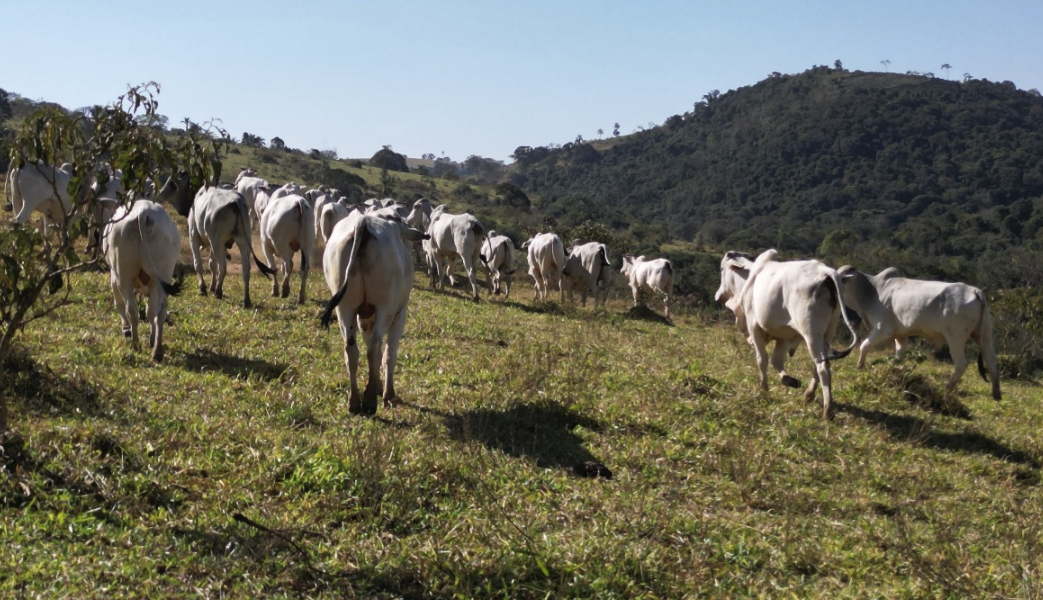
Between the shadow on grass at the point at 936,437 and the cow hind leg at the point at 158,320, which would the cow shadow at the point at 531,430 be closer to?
the cow hind leg at the point at 158,320

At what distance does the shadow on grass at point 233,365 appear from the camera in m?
8.65

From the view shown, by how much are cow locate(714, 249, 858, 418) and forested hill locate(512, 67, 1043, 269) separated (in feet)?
153

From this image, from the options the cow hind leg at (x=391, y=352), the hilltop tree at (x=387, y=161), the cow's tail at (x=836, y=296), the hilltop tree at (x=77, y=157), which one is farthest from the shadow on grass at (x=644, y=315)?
the hilltop tree at (x=387, y=161)

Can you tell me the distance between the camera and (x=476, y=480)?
20.2 ft

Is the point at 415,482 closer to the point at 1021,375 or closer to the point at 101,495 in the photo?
the point at 101,495

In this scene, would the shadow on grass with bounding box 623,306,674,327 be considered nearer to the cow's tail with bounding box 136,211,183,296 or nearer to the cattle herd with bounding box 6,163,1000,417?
the cattle herd with bounding box 6,163,1000,417

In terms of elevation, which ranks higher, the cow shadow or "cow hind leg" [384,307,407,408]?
"cow hind leg" [384,307,407,408]

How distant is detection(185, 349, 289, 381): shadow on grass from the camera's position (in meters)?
8.65

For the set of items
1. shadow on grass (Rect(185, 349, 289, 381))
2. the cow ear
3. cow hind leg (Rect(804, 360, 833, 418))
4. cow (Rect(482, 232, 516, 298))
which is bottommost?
shadow on grass (Rect(185, 349, 289, 381))

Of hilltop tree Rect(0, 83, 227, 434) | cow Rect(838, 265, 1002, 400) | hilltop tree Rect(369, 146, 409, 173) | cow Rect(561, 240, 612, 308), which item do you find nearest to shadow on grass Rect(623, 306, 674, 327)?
cow Rect(561, 240, 612, 308)

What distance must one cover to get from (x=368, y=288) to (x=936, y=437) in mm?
5657

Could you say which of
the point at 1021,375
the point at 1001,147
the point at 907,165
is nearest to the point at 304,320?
the point at 1021,375

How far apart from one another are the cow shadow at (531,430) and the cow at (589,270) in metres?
13.9

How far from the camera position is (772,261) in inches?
439
